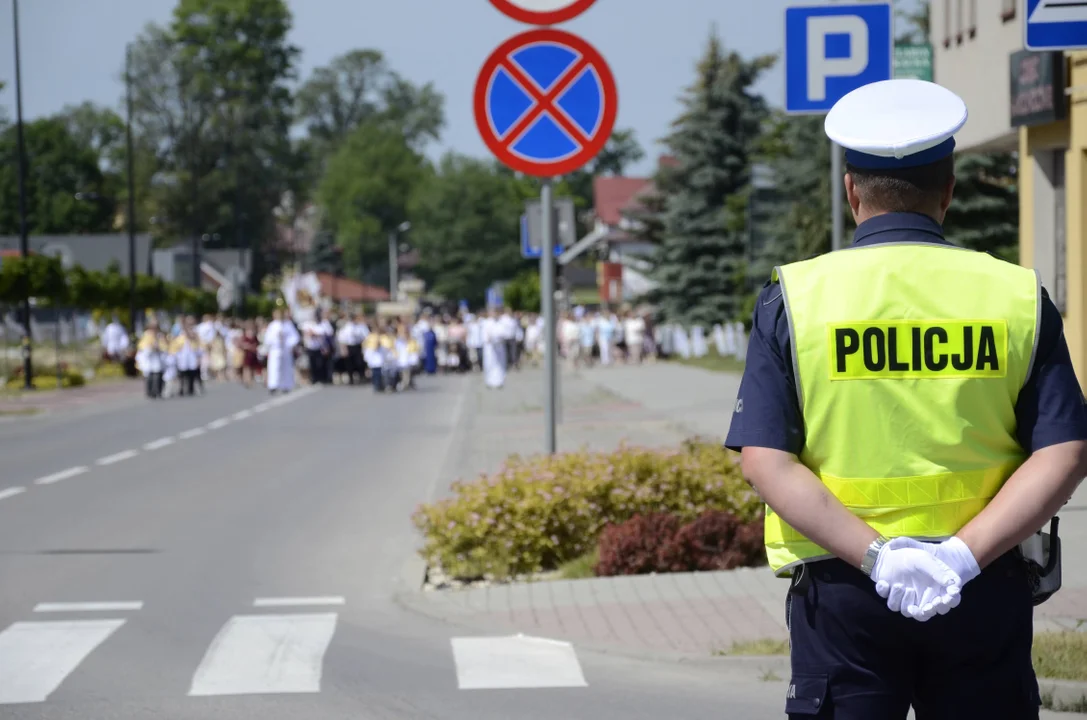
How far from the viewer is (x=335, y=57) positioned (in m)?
121

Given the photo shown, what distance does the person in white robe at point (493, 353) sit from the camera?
38.6 m

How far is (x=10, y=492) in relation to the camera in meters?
16.0

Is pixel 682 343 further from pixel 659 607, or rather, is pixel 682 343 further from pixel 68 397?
pixel 659 607

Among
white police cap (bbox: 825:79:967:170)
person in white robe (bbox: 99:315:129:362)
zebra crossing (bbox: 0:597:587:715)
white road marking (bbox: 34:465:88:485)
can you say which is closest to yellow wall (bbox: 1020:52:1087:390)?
white road marking (bbox: 34:465:88:485)

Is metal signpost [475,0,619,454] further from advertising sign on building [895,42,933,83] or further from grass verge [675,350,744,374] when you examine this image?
grass verge [675,350,744,374]

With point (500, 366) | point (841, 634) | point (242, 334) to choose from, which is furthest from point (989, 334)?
point (242, 334)

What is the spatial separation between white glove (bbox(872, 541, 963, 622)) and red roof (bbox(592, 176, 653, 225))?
5840 inches

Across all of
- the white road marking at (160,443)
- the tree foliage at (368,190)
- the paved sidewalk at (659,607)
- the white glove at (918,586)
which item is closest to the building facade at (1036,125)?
the paved sidewalk at (659,607)

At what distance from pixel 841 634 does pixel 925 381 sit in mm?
467

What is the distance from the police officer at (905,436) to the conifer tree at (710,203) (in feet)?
187

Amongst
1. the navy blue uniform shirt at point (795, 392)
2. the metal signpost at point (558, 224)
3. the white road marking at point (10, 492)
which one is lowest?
the white road marking at point (10, 492)

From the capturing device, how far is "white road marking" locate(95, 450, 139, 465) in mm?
19281

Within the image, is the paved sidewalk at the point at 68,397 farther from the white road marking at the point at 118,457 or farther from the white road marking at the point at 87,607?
the white road marking at the point at 87,607

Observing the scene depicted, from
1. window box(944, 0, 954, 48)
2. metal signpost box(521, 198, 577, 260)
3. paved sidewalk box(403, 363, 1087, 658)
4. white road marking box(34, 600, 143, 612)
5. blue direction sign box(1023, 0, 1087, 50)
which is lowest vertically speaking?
white road marking box(34, 600, 143, 612)
